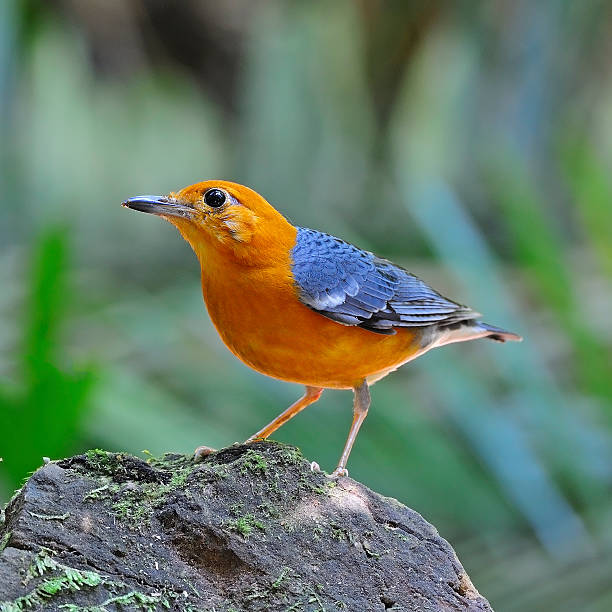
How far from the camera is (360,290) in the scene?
4.78 m

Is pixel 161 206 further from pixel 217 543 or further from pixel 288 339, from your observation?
pixel 217 543

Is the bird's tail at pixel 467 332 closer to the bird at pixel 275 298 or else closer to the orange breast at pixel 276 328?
the bird at pixel 275 298

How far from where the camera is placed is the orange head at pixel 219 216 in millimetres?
4305

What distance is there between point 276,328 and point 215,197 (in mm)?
697

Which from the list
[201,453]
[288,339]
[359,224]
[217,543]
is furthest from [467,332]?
[359,224]

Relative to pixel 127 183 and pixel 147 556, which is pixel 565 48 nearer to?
pixel 127 183

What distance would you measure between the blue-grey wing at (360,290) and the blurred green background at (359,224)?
1.63m

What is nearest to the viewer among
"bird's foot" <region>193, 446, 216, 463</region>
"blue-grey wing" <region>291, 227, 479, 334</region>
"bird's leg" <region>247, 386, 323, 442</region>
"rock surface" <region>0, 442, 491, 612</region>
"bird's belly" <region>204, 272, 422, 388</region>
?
"rock surface" <region>0, 442, 491, 612</region>

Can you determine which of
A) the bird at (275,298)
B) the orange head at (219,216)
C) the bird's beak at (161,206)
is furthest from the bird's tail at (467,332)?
the bird's beak at (161,206)

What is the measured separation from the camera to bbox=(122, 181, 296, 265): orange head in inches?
169

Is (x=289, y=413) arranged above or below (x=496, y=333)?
below

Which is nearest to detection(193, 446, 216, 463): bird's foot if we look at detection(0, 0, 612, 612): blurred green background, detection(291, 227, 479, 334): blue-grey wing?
detection(291, 227, 479, 334): blue-grey wing

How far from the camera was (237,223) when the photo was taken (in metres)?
4.30

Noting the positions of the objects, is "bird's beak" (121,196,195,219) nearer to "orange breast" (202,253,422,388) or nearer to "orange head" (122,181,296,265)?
"orange head" (122,181,296,265)
